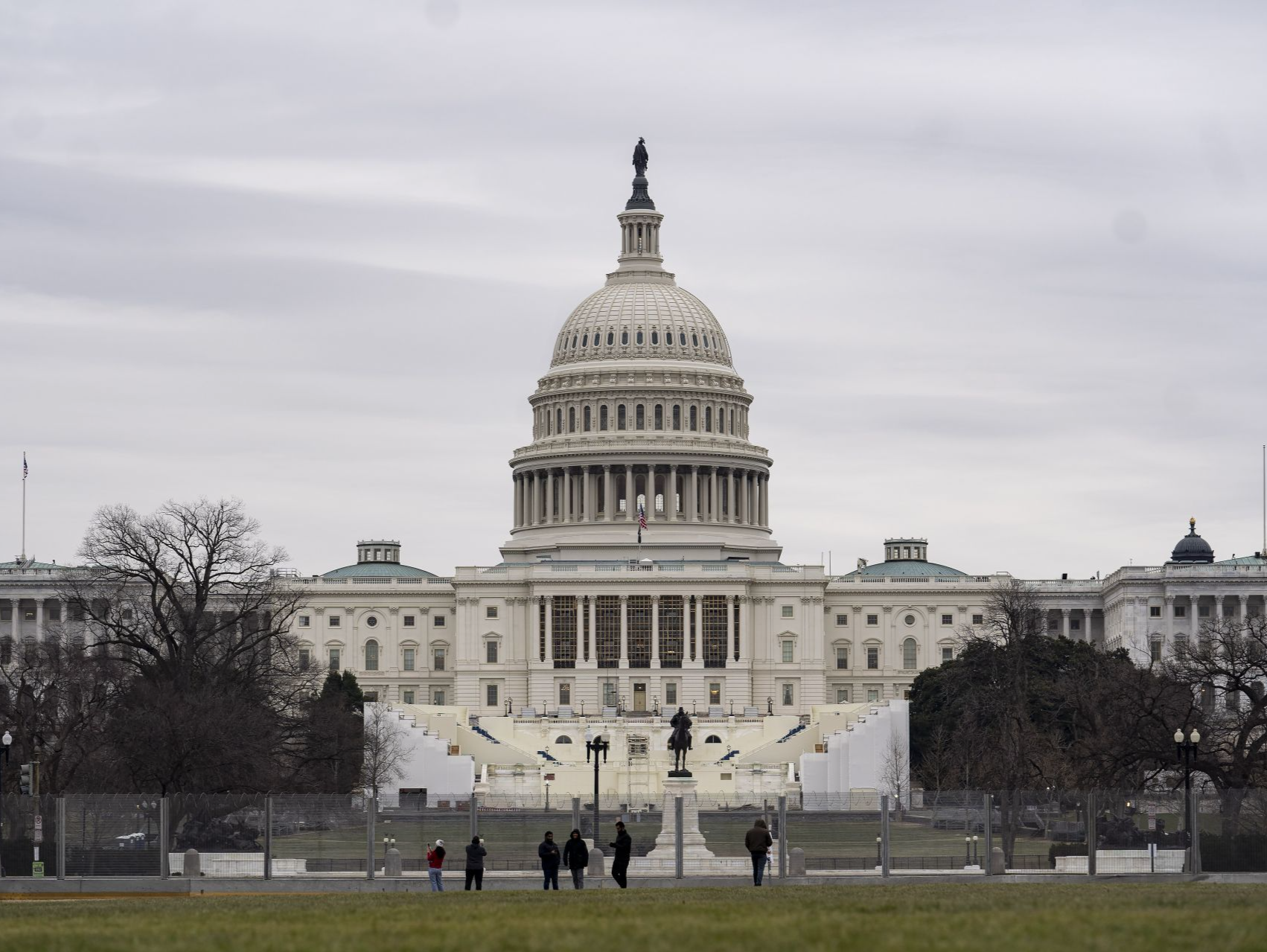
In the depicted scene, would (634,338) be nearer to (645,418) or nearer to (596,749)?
(645,418)

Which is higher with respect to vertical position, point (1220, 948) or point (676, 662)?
point (676, 662)

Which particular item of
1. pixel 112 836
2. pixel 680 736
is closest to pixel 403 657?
pixel 680 736

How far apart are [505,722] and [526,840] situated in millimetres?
84689

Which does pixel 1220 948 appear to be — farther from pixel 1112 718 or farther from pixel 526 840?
pixel 1112 718

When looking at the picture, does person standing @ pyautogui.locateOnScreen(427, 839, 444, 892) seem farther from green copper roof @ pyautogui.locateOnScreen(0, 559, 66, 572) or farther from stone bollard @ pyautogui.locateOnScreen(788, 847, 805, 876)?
green copper roof @ pyautogui.locateOnScreen(0, 559, 66, 572)

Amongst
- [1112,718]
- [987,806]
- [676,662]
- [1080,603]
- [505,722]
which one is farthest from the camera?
[1080,603]

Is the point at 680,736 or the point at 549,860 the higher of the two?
the point at 680,736

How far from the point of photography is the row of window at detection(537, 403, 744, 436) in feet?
639

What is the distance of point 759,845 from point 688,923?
74.1 feet

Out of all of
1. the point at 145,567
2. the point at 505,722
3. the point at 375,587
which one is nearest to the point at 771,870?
the point at 145,567

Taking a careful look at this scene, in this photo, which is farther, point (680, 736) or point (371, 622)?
Result: point (371, 622)

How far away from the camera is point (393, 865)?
219 ft

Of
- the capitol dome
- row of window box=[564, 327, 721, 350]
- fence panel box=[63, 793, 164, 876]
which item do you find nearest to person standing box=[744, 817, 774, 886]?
fence panel box=[63, 793, 164, 876]

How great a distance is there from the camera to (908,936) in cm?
3353
